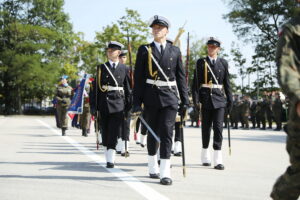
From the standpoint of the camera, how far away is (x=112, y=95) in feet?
30.7

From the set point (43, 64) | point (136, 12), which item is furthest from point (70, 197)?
point (43, 64)

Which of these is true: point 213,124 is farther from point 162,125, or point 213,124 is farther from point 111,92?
point 162,125

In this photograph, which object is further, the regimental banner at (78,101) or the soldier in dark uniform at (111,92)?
the regimental banner at (78,101)

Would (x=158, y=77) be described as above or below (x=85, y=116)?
above

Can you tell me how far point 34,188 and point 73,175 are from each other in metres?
1.26

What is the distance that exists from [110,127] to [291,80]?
5.67 meters

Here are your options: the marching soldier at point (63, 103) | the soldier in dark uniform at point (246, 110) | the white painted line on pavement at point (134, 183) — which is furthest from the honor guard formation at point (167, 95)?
the soldier in dark uniform at point (246, 110)

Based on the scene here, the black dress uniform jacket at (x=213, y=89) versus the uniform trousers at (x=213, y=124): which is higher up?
the black dress uniform jacket at (x=213, y=89)

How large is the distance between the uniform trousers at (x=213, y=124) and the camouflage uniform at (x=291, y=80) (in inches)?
196

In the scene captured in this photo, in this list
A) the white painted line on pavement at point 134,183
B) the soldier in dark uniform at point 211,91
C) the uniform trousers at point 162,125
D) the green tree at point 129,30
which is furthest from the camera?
the green tree at point 129,30

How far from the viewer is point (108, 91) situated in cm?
940

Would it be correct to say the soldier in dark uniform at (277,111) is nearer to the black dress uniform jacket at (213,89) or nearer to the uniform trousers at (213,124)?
the black dress uniform jacket at (213,89)

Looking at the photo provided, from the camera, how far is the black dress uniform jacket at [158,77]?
7.37 meters

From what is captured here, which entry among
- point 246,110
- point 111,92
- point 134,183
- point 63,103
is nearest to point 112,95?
point 111,92
